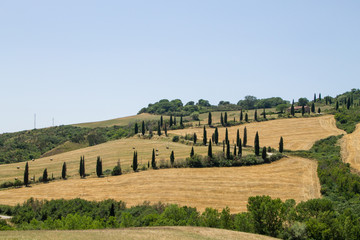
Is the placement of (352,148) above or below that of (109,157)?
above

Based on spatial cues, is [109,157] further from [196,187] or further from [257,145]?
[257,145]

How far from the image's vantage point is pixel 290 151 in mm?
106125

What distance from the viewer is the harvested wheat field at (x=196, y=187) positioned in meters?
73.3

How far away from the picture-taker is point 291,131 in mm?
129000

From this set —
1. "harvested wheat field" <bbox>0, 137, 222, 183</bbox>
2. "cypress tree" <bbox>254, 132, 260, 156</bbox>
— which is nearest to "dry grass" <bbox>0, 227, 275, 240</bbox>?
"harvested wheat field" <bbox>0, 137, 222, 183</bbox>

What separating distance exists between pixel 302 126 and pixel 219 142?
112 feet

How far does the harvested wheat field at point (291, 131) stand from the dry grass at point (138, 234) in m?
74.2

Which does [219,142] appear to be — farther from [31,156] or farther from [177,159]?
[31,156]

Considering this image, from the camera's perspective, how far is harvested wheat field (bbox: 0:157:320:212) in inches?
2886

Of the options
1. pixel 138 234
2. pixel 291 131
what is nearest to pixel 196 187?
pixel 138 234

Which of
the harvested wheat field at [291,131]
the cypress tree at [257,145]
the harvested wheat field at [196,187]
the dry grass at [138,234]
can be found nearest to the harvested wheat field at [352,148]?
the harvested wheat field at [291,131]

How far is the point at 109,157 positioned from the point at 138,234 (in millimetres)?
75932

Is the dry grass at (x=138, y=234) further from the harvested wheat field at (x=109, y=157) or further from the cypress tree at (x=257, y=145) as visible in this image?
the cypress tree at (x=257, y=145)

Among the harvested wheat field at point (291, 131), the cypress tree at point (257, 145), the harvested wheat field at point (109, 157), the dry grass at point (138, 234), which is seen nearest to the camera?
the dry grass at point (138, 234)
